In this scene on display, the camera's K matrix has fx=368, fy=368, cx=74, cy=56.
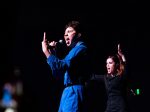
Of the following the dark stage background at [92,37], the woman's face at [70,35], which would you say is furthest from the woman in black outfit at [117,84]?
the woman's face at [70,35]

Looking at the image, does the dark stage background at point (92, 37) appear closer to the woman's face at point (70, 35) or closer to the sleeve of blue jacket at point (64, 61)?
the woman's face at point (70, 35)

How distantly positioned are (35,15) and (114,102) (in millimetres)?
1527

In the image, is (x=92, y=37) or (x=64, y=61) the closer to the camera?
(x=64, y=61)

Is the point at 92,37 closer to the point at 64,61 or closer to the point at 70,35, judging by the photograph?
the point at 70,35

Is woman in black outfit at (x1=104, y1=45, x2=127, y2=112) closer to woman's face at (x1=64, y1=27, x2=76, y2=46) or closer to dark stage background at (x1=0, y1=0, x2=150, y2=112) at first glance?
dark stage background at (x1=0, y1=0, x2=150, y2=112)

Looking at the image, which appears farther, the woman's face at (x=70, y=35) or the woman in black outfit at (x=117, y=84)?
the woman in black outfit at (x=117, y=84)

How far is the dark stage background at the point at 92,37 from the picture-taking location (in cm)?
438

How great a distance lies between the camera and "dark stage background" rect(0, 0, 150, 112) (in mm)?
4375

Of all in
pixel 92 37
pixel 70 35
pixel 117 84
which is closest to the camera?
pixel 70 35

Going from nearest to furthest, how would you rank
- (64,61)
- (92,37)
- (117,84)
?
1. (64,61)
2. (117,84)
3. (92,37)

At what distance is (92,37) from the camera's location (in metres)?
4.71

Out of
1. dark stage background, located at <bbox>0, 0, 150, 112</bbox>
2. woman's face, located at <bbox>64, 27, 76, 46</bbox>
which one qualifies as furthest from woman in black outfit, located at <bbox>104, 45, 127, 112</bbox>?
woman's face, located at <bbox>64, 27, 76, 46</bbox>

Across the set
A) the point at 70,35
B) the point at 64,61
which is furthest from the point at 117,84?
the point at 64,61

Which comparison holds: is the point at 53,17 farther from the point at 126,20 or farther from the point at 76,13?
the point at 126,20
